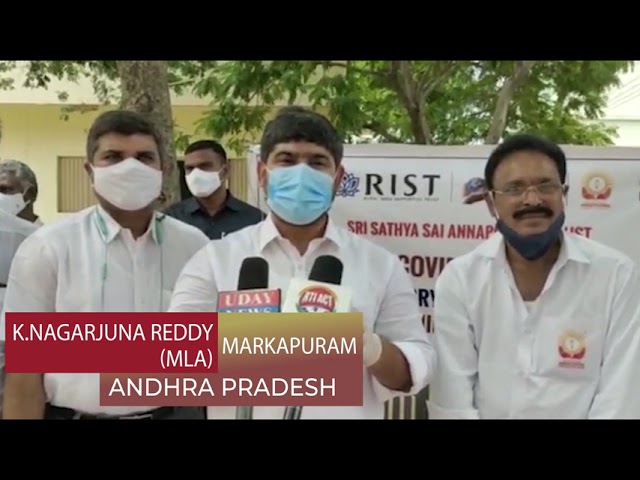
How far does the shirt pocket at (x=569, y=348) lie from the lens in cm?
301

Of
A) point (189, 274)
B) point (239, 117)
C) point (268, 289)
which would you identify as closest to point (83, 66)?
point (239, 117)

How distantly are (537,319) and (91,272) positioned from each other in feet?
5.45

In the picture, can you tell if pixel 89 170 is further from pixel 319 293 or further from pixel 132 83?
pixel 319 293

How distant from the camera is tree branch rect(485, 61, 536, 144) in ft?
10.7

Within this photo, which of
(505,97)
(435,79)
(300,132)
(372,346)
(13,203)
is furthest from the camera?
(505,97)

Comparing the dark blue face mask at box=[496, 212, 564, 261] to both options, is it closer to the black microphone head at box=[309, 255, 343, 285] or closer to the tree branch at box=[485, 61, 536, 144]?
the tree branch at box=[485, 61, 536, 144]

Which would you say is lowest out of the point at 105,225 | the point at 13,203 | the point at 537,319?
the point at 537,319

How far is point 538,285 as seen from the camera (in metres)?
3.04

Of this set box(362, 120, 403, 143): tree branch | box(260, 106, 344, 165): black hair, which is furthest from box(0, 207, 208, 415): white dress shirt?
box(362, 120, 403, 143): tree branch

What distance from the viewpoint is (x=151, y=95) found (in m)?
3.26

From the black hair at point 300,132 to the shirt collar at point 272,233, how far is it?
0.23m
